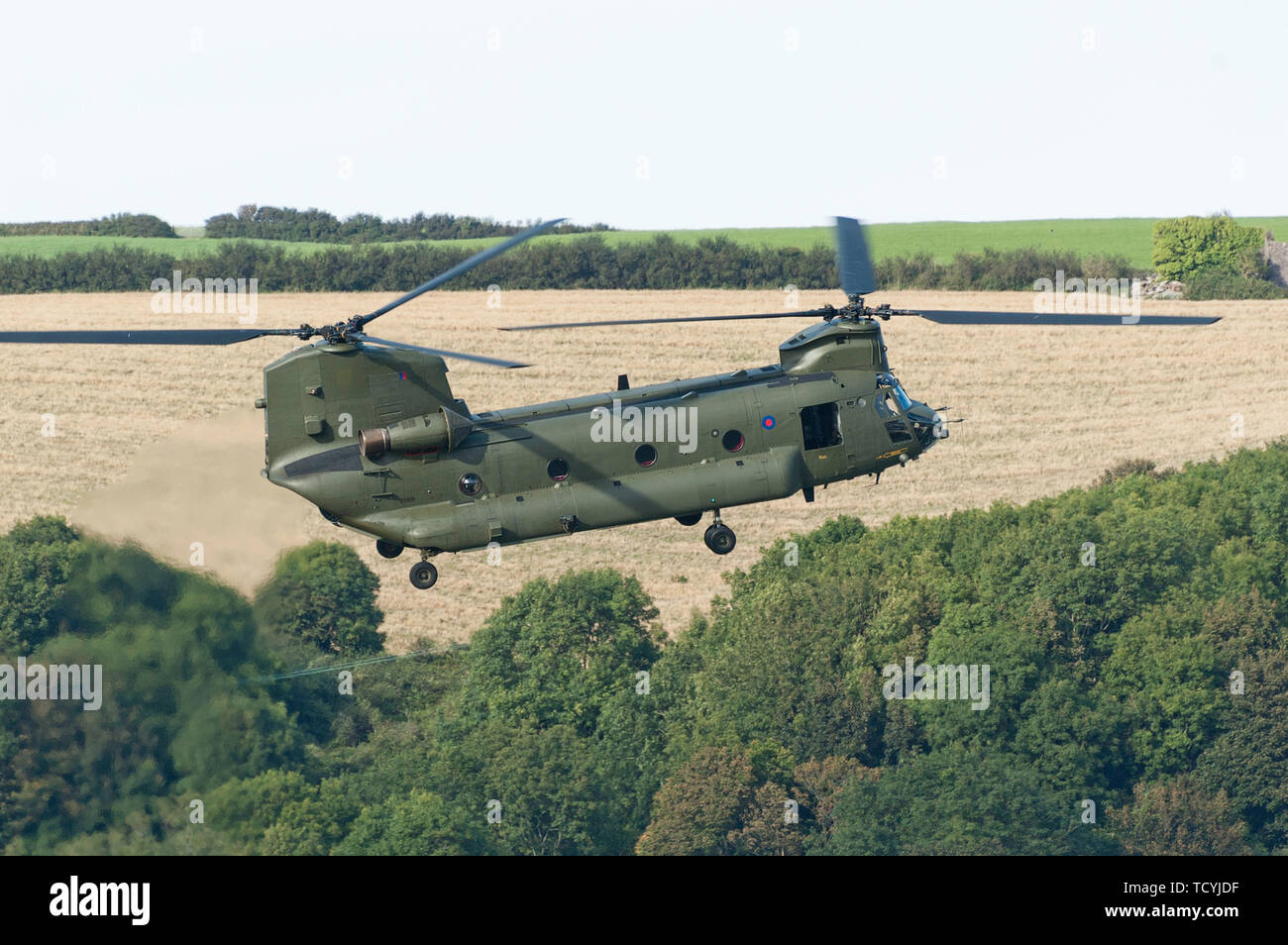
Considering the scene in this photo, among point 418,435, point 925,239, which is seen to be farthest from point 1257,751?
point 418,435

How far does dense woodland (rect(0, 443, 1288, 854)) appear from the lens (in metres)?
108

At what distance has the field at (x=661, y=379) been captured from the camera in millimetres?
125188

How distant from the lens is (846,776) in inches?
5094

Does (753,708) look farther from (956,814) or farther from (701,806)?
(956,814)

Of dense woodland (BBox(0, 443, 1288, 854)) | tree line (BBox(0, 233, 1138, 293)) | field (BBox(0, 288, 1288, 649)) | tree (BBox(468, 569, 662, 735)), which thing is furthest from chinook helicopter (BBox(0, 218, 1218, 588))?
tree line (BBox(0, 233, 1138, 293))

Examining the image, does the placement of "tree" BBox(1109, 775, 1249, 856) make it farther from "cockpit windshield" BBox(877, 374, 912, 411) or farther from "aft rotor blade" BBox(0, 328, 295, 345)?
"aft rotor blade" BBox(0, 328, 295, 345)

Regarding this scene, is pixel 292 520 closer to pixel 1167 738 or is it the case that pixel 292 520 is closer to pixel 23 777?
pixel 23 777

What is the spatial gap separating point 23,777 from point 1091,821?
7104cm

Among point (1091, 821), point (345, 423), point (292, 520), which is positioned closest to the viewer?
point (345, 423)

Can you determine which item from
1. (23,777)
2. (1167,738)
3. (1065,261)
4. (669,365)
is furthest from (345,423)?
(1065,261)

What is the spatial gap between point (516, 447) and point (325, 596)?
68236 millimetres

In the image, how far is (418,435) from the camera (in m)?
47.7

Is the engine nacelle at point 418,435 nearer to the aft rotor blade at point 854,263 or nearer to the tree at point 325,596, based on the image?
the aft rotor blade at point 854,263
